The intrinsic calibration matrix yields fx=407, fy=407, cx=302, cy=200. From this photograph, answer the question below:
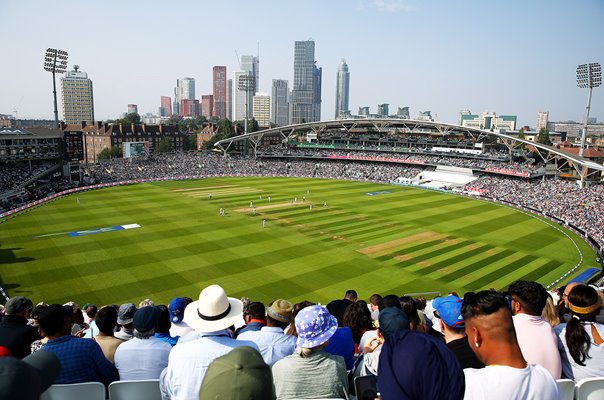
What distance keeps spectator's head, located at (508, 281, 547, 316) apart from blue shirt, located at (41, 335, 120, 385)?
476 centimetres

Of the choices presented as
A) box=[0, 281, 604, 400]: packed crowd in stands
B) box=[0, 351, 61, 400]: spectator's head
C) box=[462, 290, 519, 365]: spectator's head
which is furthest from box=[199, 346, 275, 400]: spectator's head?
box=[462, 290, 519, 365]: spectator's head

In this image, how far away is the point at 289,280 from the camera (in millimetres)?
24234

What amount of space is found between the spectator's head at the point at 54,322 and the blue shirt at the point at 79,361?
38 cm

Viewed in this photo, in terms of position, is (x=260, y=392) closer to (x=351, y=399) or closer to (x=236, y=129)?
(x=351, y=399)

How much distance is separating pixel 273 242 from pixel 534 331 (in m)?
27.8

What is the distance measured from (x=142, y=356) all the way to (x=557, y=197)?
56220mm

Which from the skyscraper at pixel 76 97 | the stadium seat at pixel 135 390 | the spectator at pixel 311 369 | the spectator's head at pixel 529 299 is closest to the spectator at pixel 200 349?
the stadium seat at pixel 135 390

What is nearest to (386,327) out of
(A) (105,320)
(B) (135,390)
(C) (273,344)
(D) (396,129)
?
(C) (273,344)

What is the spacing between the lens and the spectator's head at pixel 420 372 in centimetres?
232

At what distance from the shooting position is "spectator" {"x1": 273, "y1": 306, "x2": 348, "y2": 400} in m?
3.66

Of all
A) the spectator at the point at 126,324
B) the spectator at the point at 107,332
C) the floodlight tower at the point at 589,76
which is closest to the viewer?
the spectator at the point at 107,332

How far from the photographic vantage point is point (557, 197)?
164 ft

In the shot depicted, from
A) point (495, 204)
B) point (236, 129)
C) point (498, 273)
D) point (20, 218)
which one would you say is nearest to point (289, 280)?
point (498, 273)

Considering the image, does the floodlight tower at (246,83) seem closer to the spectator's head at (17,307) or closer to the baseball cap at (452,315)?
the spectator's head at (17,307)
